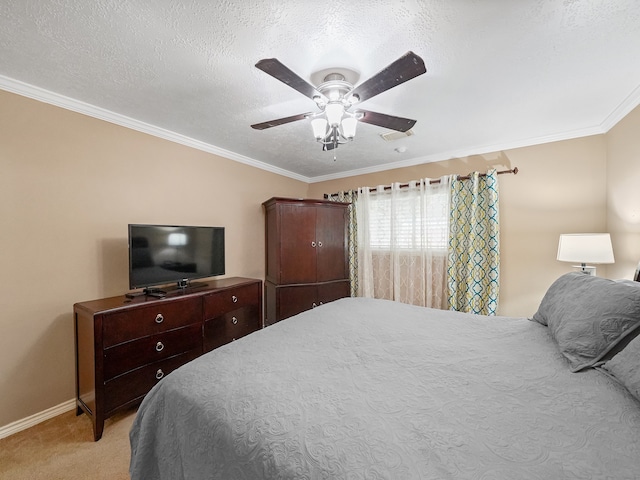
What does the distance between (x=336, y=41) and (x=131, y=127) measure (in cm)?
210

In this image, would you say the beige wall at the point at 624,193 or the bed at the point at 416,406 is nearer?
the bed at the point at 416,406

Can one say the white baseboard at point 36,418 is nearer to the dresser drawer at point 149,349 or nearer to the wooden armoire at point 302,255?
the dresser drawer at point 149,349

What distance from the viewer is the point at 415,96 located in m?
2.05

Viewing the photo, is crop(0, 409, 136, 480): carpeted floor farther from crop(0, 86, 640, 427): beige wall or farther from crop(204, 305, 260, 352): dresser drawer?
crop(204, 305, 260, 352): dresser drawer

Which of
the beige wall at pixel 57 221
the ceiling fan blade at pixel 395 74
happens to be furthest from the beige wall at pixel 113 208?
the ceiling fan blade at pixel 395 74

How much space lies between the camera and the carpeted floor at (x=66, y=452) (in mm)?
1521

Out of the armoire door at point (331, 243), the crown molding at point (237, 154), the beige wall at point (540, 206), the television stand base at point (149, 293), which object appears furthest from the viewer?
the armoire door at point (331, 243)

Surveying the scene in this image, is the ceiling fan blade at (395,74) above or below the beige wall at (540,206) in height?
above

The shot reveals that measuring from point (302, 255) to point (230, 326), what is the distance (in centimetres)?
129

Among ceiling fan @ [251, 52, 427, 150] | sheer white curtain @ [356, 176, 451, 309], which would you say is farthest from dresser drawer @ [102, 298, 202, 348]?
sheer white curtain @ [356, 176, 451, 309]

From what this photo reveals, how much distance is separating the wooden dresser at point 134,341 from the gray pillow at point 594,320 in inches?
98.4

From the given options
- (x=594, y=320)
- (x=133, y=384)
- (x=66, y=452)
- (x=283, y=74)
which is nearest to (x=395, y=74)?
(x=283, y=74)

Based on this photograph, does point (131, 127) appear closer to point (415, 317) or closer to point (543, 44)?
point (415, 317)

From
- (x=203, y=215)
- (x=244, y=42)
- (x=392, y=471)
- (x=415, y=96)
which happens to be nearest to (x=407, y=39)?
(x=415, y=96)
